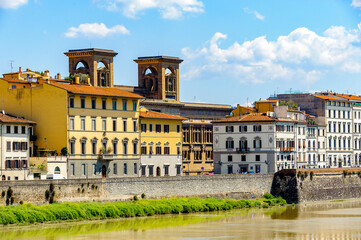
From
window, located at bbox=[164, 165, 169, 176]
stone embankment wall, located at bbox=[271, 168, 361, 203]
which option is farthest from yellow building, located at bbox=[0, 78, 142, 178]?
stone embankment wall, located at bbox=[271, 168, 361, 203]

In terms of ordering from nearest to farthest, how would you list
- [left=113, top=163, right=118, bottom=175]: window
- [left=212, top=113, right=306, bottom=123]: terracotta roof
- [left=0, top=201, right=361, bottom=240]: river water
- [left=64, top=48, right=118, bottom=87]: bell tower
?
[left=0, top=201, right=361, bottom=240]: river water → [left=113, top=163, right=118, bottom=175]: window → [left=212, top=113, right=306, bottom=123]: terracotta roof → [left=64, top=48, right=118, bottom=87]: bell tower

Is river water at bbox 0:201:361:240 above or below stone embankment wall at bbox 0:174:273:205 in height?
below

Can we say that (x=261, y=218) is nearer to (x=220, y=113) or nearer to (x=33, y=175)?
(x=33, y=175)

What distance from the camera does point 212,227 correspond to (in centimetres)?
7050

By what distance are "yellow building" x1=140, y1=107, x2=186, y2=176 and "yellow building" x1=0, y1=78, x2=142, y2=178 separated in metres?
1.99

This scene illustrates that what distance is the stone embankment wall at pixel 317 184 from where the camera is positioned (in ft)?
314

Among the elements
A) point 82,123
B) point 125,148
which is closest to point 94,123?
point 82,123

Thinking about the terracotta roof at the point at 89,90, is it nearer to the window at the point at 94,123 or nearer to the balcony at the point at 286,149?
the window at the point at 94,123

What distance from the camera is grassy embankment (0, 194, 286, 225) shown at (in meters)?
68.2

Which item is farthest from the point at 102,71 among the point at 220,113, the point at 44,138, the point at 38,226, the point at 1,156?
the point at 38,226

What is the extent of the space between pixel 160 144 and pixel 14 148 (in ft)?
70.1

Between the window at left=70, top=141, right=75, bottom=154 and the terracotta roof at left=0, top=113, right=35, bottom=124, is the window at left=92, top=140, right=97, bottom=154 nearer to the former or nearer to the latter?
the window at left=70, top=141, right=75, bottom=154

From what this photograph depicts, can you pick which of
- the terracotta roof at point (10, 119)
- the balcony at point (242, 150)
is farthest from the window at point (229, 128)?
the terracotta roof at point (10, 119)

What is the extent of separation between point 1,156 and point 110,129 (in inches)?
570
